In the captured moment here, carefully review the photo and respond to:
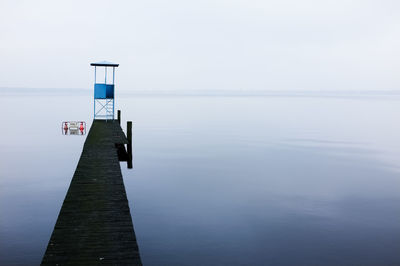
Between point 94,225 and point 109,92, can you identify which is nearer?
point 94,225

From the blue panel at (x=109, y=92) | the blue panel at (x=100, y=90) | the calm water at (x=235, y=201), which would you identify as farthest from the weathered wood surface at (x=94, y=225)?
the blue panel at (x=109, y=92)

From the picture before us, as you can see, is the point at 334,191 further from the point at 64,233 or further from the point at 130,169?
the point at 64,233

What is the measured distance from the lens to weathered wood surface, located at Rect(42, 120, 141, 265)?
23.5 feet

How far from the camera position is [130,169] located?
25.0m

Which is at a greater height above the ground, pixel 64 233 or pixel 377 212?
pixel 64 233

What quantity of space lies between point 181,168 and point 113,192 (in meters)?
15.2

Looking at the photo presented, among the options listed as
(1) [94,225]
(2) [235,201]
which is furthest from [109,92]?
(1) [94,225]

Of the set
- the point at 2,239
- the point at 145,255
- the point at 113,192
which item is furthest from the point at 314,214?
the point at 2,239

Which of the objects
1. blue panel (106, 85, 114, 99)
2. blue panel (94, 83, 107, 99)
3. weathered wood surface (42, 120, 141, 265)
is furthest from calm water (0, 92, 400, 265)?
blue panel (94, 83, 107, 99)

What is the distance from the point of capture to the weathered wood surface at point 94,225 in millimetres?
7148

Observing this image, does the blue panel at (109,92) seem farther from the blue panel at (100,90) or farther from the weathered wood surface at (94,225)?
the weathered wood surface at (94,225)

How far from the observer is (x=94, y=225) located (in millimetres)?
8695

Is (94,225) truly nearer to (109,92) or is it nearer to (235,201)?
(235,201)

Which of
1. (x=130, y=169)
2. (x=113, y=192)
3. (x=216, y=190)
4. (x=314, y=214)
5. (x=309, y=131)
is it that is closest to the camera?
(x=113, y=192)
